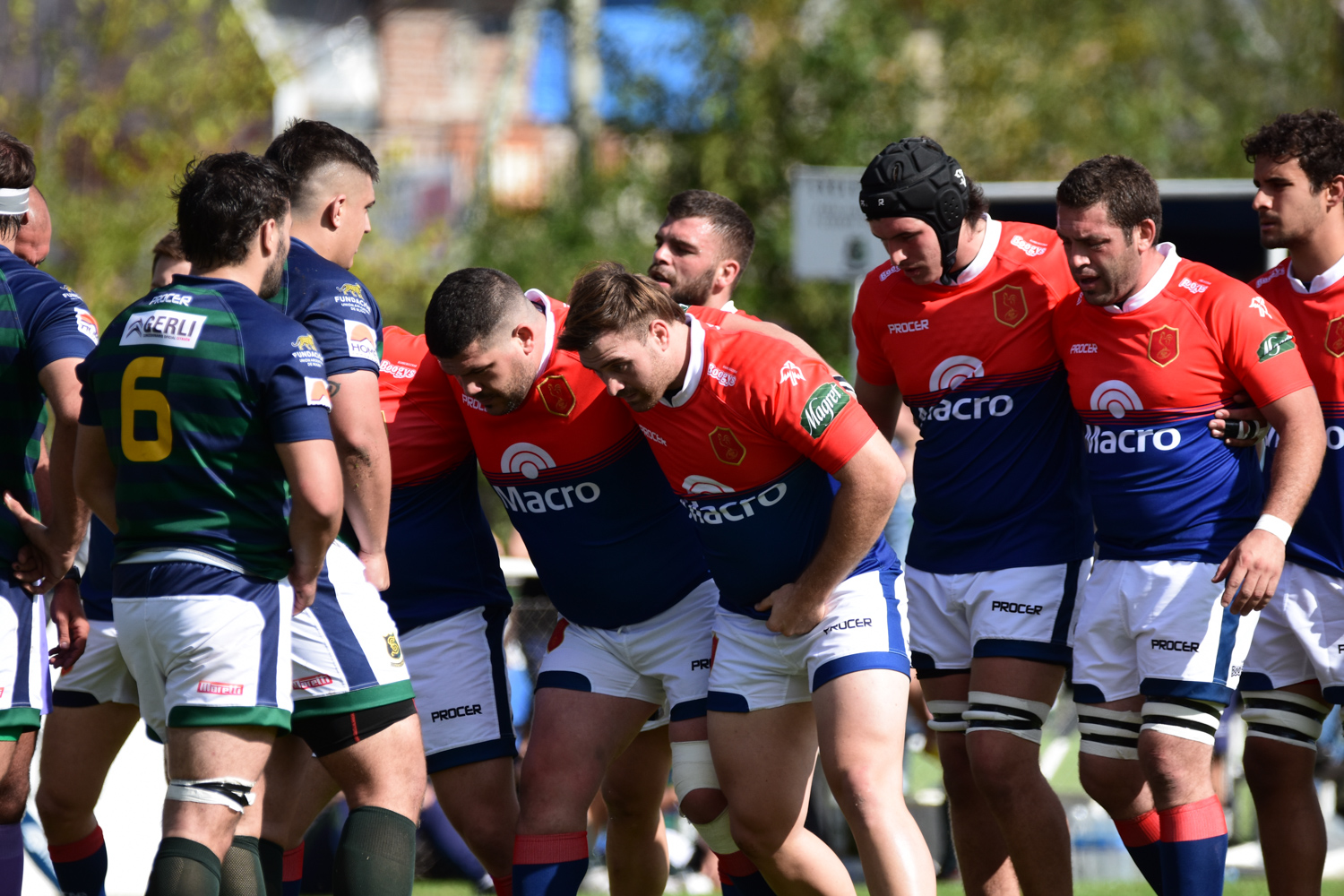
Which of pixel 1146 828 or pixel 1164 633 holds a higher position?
pixel 1164 633

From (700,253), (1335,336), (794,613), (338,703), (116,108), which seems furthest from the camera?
(116,108)

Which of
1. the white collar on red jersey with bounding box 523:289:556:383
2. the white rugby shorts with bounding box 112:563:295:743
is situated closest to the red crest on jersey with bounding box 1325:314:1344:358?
the white collar on red jersey with bounding box 523:289:556:383

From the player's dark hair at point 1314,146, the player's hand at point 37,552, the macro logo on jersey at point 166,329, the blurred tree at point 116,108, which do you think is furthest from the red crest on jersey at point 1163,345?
the blurred tree at point 116,108

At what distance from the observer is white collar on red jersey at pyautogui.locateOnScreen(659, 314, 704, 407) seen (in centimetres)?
446

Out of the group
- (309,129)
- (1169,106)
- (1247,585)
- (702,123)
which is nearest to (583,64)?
(702,123)

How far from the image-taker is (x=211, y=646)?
153 inches

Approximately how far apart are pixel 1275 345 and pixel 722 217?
2066mm

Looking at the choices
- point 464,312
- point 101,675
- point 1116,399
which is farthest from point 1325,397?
point 101,675

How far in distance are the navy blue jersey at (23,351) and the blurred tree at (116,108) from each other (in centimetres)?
720

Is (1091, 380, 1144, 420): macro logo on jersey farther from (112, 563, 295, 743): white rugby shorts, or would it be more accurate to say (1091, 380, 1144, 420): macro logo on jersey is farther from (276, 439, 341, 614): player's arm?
(112, 563, 295, 743): white rugby shorts

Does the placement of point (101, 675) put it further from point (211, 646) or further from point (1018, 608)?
point (1018, 608)

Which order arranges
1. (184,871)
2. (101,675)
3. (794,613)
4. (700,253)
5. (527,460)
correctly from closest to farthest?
(184,871) → (794,613) → (527,460) → (101,675) → (700,253)

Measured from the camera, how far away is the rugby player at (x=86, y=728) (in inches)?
206

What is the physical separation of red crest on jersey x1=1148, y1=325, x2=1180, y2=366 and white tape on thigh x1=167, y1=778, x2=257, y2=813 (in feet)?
9.65
